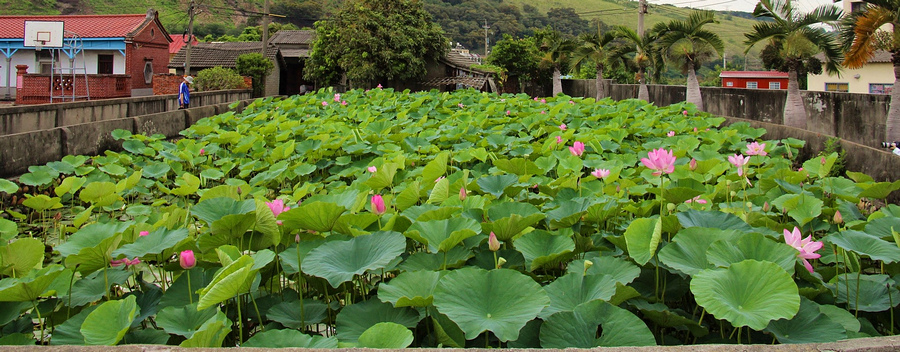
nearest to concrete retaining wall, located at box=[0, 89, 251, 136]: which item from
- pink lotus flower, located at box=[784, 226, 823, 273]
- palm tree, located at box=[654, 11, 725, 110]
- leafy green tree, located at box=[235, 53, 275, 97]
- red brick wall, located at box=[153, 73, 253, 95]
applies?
pink lotus flower, located at box=[784, 226, 823, 273]

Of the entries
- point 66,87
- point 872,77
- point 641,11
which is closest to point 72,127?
point 66,87

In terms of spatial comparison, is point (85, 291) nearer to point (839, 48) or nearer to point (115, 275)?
point (115, 275)

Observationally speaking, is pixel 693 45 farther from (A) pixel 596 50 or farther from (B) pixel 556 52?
(B) pixel 556 52

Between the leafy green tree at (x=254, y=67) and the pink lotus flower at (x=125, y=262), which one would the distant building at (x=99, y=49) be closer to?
the leafy green tree at (x=254, y=67)

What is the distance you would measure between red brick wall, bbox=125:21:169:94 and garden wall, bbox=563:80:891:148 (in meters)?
22.4

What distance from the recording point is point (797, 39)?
1095 cm

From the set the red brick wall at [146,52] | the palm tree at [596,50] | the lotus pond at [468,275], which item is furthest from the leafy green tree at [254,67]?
the lotus pond at [468,275]

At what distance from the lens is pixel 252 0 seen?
64.6 metres

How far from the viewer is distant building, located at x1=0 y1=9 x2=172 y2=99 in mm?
26172

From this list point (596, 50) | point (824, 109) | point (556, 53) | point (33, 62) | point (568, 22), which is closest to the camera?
point (824, 109)

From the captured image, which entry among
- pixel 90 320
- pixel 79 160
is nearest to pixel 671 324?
pixel 90 320

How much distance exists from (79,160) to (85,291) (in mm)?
4155

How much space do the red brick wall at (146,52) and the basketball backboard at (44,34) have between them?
6.88 meters

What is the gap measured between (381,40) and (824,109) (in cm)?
1589
